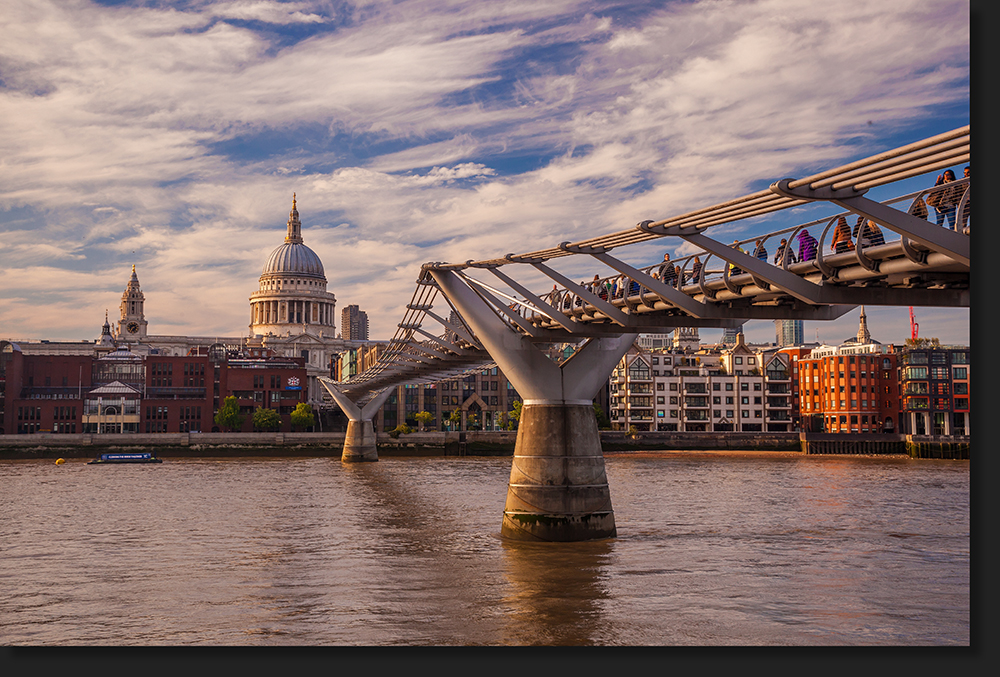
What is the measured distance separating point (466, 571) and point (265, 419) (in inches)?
3895

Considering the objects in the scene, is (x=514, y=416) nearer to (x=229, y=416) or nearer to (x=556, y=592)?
(x=229, y=416)

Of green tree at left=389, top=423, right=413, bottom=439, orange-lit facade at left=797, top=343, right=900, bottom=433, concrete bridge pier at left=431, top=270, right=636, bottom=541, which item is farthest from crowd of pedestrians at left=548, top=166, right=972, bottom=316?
orange-lit facade at left=797, top=343, right=900, bottom=433

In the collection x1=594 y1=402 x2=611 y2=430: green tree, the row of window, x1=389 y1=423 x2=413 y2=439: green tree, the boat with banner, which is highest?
the row of window

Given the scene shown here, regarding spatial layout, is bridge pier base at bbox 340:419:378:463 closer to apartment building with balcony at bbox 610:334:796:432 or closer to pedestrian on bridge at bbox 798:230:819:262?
apartment building with balcony at bbox 610:334:796:432

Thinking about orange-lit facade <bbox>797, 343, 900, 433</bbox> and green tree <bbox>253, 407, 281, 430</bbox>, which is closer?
orange-lit facade <bbox>797, 343, 900, 433</bbox>

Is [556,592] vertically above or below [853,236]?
below

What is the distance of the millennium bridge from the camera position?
44.3 ft

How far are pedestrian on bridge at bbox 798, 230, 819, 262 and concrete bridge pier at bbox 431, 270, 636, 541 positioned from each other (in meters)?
11.4

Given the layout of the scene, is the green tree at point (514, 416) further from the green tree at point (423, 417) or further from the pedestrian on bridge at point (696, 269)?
the pedestrian on bridge at point (696, 269)

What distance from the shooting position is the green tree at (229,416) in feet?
386

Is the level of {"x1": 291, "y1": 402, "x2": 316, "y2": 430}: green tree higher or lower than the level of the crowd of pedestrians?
lower

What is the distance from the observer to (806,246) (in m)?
18.5

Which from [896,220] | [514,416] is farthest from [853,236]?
[514,416]
